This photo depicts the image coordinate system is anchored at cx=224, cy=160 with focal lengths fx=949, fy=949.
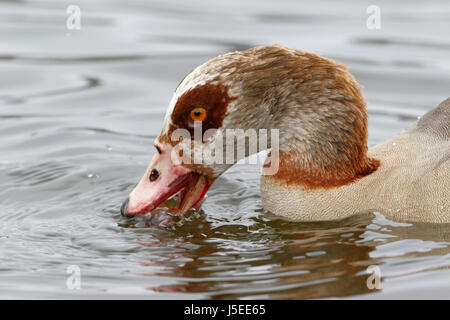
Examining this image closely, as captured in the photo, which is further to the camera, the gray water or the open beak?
the open beak

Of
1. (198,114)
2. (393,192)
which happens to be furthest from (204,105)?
(393,192)

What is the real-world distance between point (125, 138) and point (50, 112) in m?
1.35

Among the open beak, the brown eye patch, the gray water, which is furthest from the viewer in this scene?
the open beak

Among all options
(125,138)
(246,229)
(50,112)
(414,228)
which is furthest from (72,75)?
(414,228)

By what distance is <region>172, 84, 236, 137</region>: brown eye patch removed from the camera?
6719mm

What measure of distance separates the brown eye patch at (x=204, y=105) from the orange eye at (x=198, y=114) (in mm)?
11

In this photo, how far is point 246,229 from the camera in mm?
7258

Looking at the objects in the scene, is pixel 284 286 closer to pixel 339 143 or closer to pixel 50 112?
A: pixel 339 143

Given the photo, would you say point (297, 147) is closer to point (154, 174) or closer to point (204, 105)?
point (204, 105)

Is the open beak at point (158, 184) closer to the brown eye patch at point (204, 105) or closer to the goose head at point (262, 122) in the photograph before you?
the goose head at point (262, 122)

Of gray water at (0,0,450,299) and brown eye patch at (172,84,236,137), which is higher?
brown eye patch at (172,84,236,137)

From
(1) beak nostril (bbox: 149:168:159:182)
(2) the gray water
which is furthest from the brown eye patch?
(2) the gray water

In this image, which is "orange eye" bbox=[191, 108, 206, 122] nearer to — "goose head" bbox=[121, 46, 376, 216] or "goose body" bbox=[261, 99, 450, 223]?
"goose head" bbox=[121, 46, 376, 216]

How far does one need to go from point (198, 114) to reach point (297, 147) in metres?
0.83
